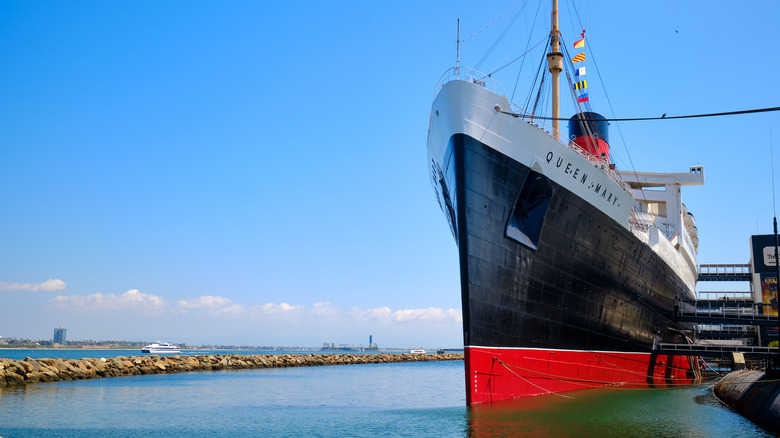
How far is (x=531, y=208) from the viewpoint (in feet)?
50.6

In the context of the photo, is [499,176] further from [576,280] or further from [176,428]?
[176,428]

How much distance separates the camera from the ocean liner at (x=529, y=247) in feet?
46.5

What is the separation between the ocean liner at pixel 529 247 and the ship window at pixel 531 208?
0.03 metres

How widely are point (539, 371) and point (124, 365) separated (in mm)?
29163

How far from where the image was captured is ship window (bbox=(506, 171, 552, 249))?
49.7ft

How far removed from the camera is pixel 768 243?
5288 cm

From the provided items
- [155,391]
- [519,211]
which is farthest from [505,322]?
[155,391]

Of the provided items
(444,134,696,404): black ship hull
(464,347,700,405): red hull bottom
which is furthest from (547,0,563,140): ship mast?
(464,347,700,405): red hull bottom

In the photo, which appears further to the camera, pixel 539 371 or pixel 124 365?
pixel 124 365

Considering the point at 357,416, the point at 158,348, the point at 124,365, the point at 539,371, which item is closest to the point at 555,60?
the point at 539,371

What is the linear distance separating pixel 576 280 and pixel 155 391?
18.0 metres

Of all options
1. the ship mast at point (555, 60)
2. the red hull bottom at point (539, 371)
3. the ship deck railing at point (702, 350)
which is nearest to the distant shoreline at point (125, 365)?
the red hull bottom at point (539, 371)

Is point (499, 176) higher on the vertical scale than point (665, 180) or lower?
lower

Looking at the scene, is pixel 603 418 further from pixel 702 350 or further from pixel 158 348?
pixel 158 348
